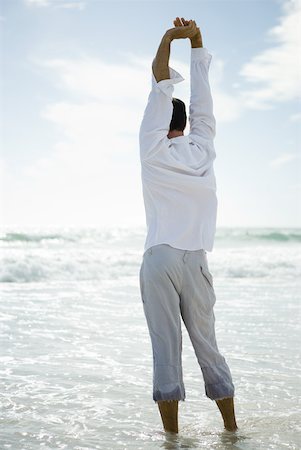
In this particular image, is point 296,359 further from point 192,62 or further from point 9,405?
point 192,62

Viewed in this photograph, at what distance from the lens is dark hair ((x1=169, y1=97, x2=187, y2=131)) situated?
3141mm

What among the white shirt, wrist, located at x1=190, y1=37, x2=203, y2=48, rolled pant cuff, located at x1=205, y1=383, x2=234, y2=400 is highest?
wrist, located at x1=190, y1=37, x2=203, y2=48

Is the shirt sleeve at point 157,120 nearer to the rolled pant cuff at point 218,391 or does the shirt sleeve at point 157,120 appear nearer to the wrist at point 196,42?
the wrist at point 196,42

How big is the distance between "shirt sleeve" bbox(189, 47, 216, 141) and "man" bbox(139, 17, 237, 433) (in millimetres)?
137

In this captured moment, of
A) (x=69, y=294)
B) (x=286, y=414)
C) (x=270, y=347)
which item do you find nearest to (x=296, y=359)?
(x=270, y=347)

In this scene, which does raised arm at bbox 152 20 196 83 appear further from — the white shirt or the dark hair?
the dark hair

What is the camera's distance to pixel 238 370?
496 cm

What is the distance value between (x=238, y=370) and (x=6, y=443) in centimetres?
230

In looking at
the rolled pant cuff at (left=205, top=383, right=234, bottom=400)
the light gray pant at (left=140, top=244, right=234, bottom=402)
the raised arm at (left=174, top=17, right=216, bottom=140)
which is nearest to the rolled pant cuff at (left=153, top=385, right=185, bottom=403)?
the light gray pant at (left=140, top=244, right=234, bottom=402)

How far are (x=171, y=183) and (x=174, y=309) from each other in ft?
2.04

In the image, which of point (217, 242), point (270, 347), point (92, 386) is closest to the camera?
point (92, 386)

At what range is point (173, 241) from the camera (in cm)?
297

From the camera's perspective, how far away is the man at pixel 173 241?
117 inches

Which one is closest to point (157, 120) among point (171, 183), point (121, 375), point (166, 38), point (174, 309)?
point (171, 183)
